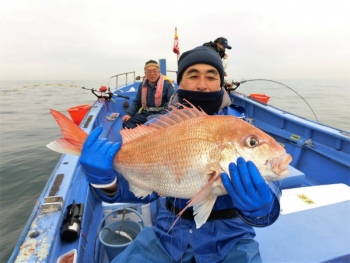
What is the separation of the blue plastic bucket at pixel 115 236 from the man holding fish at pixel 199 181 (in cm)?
41

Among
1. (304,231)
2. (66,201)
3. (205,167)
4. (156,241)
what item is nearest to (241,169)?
(205,167)

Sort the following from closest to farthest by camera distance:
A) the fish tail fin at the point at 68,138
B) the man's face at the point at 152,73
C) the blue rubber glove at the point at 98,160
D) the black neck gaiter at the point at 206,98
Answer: the fish tail fin at the point at 68,138 → the blue rubber glove at the point at 98,160 → the black neck gaiter at the point at 206,98 → the man's face at the point at 152,73

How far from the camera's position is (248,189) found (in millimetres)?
1435

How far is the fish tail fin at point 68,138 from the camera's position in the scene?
1.57 m

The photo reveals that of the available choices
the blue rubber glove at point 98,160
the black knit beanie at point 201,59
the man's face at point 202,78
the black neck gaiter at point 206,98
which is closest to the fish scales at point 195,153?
the blue rubber glove at point 98,160

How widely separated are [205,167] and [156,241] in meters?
0.83

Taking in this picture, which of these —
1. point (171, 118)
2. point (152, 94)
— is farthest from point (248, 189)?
point (152, 94)

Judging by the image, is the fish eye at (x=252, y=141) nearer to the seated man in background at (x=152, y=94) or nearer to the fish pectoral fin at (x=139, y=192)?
the fish pectoral fin at (x=139, y=192)

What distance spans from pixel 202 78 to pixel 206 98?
222 millimetres

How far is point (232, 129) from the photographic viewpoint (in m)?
1.45

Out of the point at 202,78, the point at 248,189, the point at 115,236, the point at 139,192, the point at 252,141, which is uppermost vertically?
the point at 202,78

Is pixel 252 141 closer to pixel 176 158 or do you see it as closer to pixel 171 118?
pixel 176 158

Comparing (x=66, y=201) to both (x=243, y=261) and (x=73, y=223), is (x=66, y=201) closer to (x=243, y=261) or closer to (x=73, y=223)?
(x=73, y=223)

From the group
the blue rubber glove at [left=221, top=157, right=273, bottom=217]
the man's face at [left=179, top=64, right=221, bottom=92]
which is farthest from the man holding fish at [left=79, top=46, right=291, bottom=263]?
the man's face at [left=179, top=64, right=221, bottom=92]
